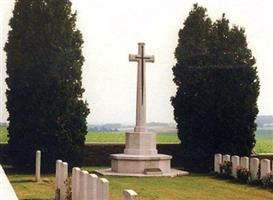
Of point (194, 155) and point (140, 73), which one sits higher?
point (140, 73)

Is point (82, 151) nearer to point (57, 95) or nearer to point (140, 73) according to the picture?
point (57, 95)

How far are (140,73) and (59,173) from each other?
8.49 metres

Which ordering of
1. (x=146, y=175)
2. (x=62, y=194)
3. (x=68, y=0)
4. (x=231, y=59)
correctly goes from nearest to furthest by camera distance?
(x=62, y=194) < (x=146, y=175) < (x=68, y=0) < (x=231, y=59)

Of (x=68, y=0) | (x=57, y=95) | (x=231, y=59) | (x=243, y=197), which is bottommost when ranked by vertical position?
(x=243, y=197)

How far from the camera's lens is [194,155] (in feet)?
73.5

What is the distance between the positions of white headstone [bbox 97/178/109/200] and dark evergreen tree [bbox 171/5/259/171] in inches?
535

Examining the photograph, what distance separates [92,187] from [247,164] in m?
10.4

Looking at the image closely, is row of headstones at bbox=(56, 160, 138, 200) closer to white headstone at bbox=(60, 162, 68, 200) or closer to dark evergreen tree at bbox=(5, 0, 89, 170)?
white headstone at bbox=(60, 162, 68, 200)

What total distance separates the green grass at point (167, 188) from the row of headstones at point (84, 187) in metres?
0.76

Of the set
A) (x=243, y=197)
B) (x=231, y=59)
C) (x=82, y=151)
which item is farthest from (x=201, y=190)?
(x=231, y=59)

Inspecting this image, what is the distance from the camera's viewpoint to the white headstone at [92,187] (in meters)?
9.34

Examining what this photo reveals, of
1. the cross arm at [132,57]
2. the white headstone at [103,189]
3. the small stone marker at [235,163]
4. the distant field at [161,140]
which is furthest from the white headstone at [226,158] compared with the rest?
the distant field at [161,140]

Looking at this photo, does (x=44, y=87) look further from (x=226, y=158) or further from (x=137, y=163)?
(x=226, y=158)

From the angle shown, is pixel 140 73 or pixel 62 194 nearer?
pixel 62 194
